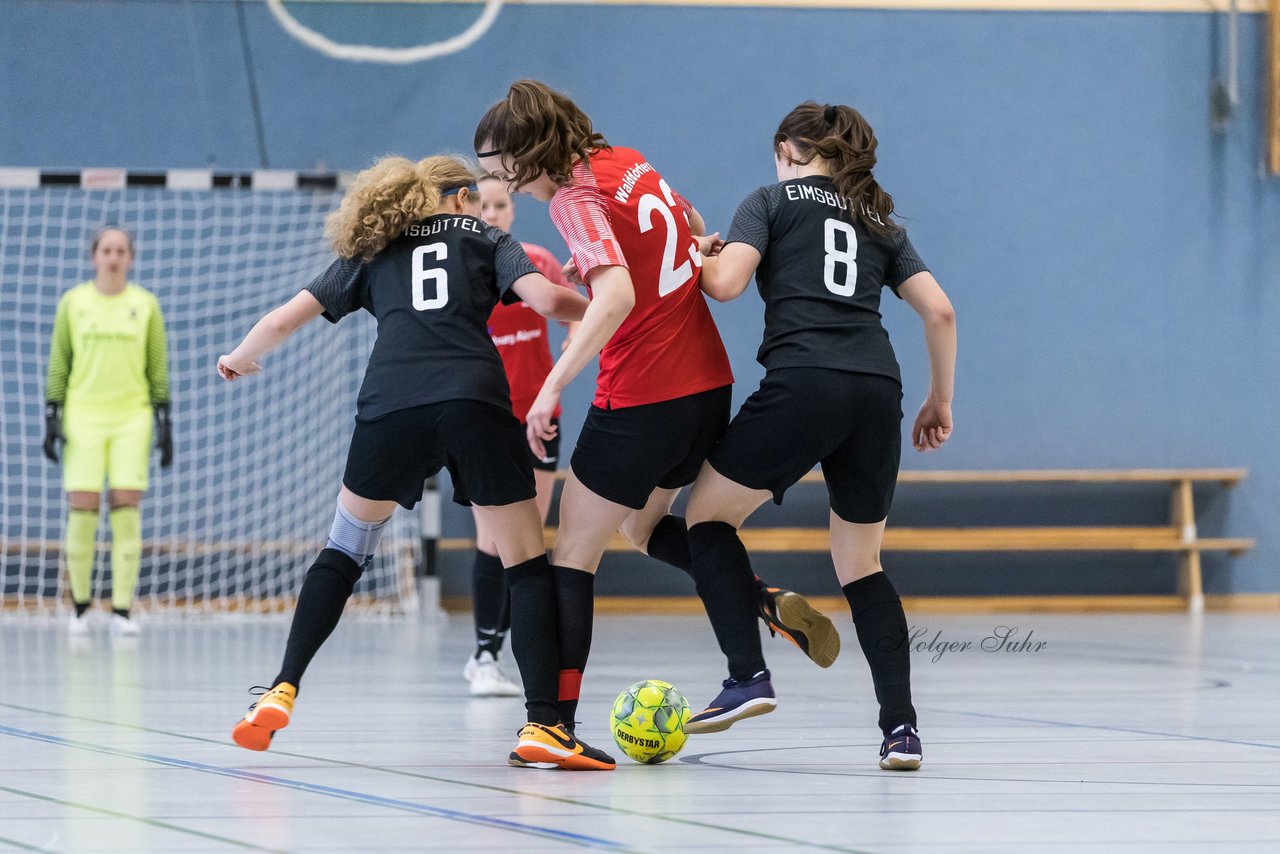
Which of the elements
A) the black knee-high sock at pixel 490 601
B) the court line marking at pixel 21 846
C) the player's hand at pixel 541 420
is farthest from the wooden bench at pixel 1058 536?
the court line marking at pixel 21 846

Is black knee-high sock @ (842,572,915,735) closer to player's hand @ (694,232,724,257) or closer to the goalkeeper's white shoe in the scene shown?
player's hand @ (694,232,724,257)

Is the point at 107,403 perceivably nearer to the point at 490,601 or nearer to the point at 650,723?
the point at 490,601

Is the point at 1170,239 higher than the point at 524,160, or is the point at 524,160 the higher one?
the point at 1170,239

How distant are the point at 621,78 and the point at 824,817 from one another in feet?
25.2

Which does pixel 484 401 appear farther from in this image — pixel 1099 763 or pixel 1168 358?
pixel 1168 358

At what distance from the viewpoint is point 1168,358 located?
9.89 metres

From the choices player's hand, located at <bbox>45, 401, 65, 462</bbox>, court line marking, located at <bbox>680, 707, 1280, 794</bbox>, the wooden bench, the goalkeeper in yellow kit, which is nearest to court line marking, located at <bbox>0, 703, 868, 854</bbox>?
court line marking, located at <bbox>680, 707, 1280, 794</bbox>

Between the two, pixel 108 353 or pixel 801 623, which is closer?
pixel 801 623

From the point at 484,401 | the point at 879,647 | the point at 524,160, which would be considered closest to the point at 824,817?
the point at 879,647

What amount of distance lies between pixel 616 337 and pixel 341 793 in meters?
1.11

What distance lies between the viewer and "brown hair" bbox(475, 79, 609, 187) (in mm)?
3156

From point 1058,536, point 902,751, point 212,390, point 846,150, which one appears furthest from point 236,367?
point 1058,536

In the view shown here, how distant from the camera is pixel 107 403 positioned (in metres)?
7.74

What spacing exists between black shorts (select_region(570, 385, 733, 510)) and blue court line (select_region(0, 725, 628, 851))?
32.0 inches
